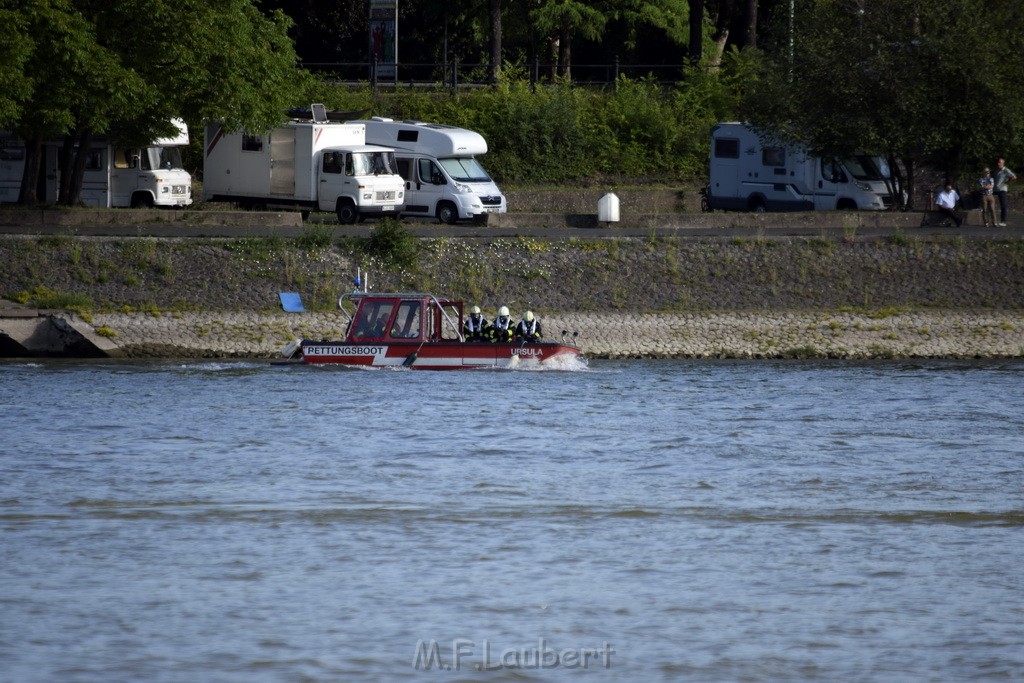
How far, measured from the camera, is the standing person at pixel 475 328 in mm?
31078

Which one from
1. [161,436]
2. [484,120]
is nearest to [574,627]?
[161,436]

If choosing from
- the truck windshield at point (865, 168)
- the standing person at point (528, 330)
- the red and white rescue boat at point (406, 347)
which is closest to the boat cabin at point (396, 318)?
the red and white rescue boat at point (406, 347)

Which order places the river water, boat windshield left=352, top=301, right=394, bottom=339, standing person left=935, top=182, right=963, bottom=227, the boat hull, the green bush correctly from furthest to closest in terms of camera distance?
the green bush, standing person left=935, top=182, right=963, bottom=227, boat windshield left=352, top=301, right=394, bottom=339, the boat hull, the river water

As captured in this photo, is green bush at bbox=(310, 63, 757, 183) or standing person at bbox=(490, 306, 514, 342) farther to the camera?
green bush at bbox=(310, 63, 757, 183)

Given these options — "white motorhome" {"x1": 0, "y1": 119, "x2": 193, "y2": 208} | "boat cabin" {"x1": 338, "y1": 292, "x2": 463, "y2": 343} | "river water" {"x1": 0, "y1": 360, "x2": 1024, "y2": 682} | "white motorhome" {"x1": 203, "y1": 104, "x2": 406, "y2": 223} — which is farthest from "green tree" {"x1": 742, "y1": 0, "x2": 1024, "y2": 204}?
"white motorhome" {"x1": 0, "y1": 119, "x2": 193, "y2": 208}

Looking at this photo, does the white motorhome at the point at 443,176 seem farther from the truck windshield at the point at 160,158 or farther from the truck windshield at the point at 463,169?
the truck windshield at the point at 160,158

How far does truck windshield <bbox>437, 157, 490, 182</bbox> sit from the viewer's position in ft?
146

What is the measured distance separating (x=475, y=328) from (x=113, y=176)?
18.4 metres

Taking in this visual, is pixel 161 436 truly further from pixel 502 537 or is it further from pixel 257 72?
pixel 257 72

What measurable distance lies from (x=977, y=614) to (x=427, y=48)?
196ft

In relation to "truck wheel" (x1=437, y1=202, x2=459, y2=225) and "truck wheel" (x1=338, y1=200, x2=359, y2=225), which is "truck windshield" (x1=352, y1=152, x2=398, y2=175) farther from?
"truck wheel" (x1=437, y1=202, x2=459, y2=225)

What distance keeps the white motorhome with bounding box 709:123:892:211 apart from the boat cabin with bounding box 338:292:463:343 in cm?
1873

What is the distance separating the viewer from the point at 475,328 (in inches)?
1230

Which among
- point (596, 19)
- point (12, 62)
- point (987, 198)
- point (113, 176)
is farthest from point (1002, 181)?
point (596, 19)
